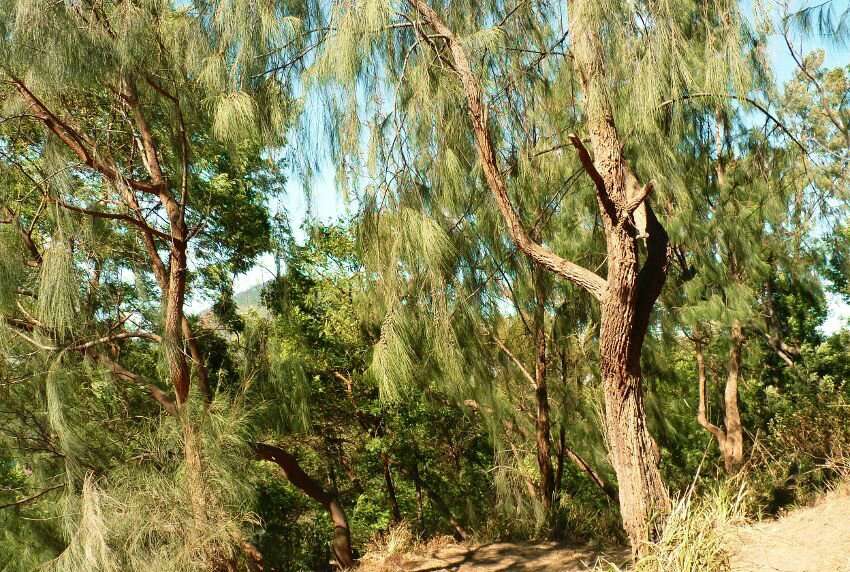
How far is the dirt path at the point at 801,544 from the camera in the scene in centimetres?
283

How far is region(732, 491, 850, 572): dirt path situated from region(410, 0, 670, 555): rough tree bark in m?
0.46

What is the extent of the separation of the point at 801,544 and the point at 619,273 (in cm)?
157

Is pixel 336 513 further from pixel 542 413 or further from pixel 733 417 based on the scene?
pixel 733 417

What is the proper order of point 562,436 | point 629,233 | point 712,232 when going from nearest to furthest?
point 629,233
point 712,232
point 562,436

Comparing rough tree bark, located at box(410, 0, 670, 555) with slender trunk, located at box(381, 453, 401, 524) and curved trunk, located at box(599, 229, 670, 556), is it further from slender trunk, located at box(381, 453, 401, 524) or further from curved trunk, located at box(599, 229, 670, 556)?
slender trunk, located at box(381, 453, 401, 524)

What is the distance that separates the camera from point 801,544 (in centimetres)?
318

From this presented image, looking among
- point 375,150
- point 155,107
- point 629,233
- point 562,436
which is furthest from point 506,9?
point 562,436

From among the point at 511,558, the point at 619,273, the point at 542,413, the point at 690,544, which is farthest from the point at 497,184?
the point at 511,558

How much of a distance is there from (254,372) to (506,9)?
106 inches

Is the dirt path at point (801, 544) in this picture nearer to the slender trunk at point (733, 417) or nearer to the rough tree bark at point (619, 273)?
the rough tree bark at point (619, 273)

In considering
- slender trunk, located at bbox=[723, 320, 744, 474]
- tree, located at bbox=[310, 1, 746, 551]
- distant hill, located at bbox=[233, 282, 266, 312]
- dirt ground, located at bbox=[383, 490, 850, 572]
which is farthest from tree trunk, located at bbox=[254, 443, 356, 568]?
slender trunk, located at bbox=[723, 320, 744, 474]

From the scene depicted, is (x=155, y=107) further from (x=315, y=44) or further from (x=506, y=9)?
(x=506, y=9)

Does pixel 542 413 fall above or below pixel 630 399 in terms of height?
above

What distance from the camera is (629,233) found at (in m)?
2.96
